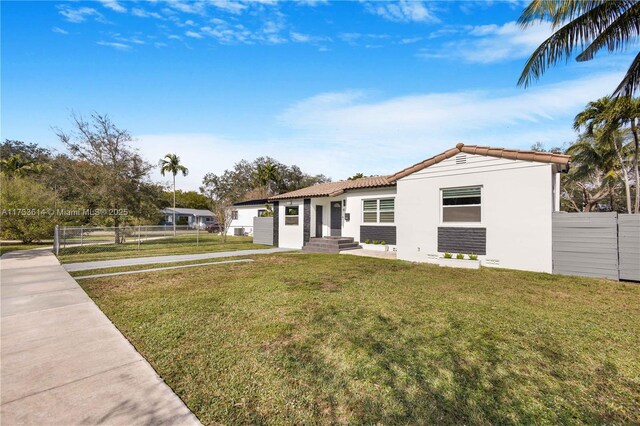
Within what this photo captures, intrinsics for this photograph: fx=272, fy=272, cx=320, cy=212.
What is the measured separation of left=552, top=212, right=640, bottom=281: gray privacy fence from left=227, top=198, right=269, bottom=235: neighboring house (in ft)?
75.1

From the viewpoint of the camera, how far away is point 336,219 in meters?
16.0

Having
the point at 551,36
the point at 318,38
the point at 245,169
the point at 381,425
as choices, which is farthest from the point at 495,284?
the point at 245,169

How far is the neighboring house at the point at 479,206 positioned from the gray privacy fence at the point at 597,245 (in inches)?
12.3

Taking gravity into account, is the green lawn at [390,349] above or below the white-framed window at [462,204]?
below

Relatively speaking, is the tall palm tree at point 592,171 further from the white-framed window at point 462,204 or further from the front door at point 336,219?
the front door at point 336,219

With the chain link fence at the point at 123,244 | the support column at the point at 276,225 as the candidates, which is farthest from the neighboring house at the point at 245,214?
the support column at the point at 276,225

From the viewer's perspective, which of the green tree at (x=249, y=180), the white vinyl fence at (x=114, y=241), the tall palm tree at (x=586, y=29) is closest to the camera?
the tall palm tree at (x=586, y=29)

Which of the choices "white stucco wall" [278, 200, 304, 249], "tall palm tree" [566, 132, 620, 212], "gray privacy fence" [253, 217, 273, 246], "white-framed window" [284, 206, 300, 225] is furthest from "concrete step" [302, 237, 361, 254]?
"tall palm tree" [566, 132, 620, 212]

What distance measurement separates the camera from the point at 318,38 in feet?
36.1

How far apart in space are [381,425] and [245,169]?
50.2 meters

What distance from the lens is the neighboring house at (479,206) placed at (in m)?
8.52

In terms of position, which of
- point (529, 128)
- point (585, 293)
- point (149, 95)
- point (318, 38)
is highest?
point (318, 38)

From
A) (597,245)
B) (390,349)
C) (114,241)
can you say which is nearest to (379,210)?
(597,245)

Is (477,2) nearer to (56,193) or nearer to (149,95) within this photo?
(149,95)
